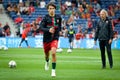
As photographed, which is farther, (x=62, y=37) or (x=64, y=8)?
(x=64, y=8)

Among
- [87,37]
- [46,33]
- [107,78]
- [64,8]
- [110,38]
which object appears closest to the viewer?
[107,78]

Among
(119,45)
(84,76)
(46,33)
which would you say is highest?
(46,33)

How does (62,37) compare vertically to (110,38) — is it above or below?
below

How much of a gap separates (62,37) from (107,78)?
1134 inches

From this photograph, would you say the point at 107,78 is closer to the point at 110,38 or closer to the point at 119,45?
the point at 110,38

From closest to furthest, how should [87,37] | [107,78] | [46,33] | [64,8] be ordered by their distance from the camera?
[107,78] < [46,33] < [87,37] < [64,8]

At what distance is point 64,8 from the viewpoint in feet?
163

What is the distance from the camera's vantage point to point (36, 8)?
50688 millimetres

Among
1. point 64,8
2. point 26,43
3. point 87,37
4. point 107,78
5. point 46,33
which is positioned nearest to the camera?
point 107,78

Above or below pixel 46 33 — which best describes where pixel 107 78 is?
below

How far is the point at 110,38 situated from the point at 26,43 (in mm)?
22873

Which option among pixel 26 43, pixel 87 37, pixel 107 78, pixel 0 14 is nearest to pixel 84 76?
pixel 107 78

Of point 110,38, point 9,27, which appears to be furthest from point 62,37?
point 110,38

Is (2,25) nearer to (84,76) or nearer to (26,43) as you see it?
(26,43)
